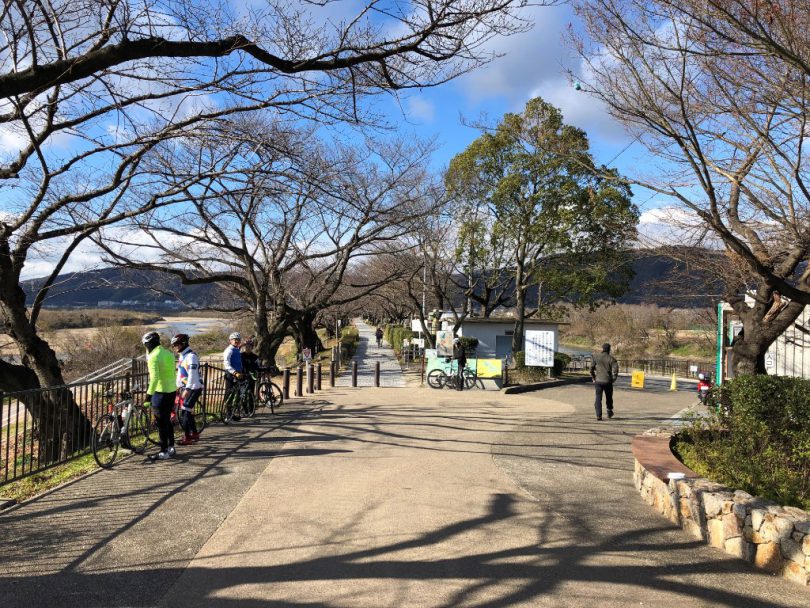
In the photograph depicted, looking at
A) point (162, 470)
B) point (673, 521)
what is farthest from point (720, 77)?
point (162, 470)

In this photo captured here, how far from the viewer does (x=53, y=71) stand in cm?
491

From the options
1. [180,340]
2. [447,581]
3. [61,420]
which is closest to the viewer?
[447,581]

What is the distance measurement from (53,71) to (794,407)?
8607 millimetres

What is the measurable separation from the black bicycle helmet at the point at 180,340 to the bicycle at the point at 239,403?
8.58 ft

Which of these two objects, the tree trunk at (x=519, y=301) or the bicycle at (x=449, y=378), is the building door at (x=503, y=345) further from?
the bicycle at (x=449, y=378)

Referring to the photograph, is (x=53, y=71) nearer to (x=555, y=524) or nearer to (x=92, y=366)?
(x=555, y=524)

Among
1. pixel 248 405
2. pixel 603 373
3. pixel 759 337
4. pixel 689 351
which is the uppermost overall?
pixel 759 337

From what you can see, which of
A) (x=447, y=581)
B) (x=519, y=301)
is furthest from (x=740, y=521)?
(x=519, y=301)

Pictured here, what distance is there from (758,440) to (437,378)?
12999mm

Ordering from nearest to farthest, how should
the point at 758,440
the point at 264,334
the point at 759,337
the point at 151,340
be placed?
the point at 758,440 → the point at 151,340 → the point at 759,337 → the point at 264,334

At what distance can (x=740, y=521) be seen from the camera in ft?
15.0

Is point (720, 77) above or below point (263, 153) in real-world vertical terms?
above

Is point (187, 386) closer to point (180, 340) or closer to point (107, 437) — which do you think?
point (180, 340)

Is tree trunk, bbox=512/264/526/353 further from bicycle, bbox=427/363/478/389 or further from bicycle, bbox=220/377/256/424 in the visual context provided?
bicycle, bbox=220/377/256/424
